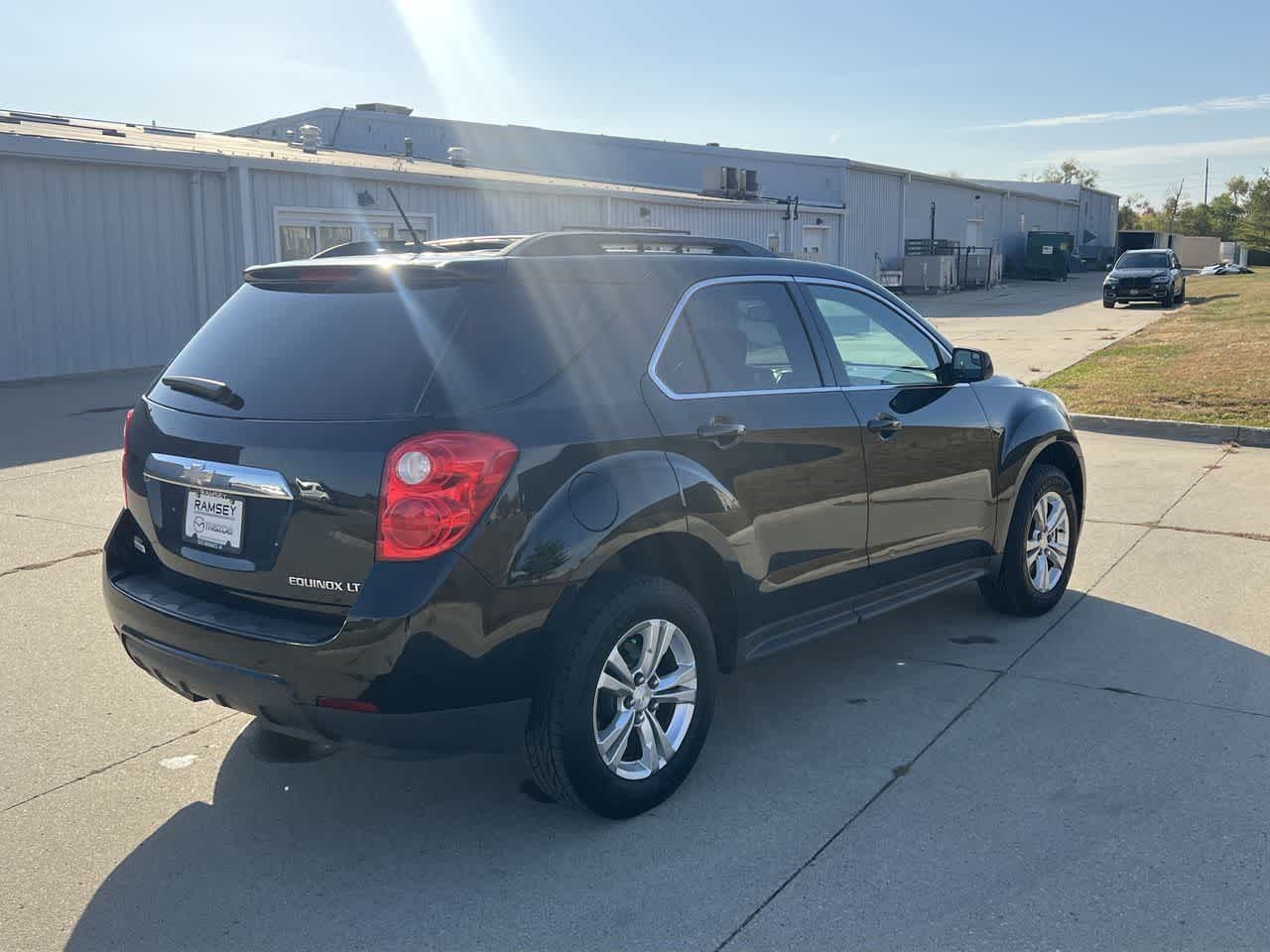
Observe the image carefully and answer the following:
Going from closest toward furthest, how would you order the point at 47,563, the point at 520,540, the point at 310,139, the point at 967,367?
1. the point at 520,540
2. the point at 967,367
3. the point at 47,563
4. the point at 310,139

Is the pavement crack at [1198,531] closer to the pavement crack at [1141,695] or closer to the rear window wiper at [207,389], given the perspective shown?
the pavement crack at [1141,695]

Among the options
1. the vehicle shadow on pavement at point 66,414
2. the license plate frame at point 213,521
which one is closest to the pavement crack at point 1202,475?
the license plate frame at point 213,521

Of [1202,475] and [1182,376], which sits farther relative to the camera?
[1182,376]

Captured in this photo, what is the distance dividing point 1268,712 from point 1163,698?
37 cm

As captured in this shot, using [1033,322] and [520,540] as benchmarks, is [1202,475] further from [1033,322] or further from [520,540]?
[1033,322]

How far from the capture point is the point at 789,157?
39.6 meters

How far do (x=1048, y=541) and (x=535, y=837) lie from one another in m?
3.35

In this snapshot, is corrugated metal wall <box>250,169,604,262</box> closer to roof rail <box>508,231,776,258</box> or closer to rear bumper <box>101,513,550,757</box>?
roof rail <box>508,231,776,258</box>

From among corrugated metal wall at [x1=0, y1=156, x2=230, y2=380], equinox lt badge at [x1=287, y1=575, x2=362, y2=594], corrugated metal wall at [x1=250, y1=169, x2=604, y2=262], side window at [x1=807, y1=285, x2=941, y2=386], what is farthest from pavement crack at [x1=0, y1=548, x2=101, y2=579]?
corrugated metal wall at [x1=250, y1=169, x2=604, y2=262]

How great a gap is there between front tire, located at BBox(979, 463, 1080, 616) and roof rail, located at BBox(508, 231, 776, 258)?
1926 mm

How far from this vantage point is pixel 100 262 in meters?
16.9

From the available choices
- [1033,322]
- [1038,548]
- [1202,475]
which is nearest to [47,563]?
[1038,548]

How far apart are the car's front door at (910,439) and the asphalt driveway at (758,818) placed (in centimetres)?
54

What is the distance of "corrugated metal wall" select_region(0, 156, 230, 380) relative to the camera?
15.9 metres
